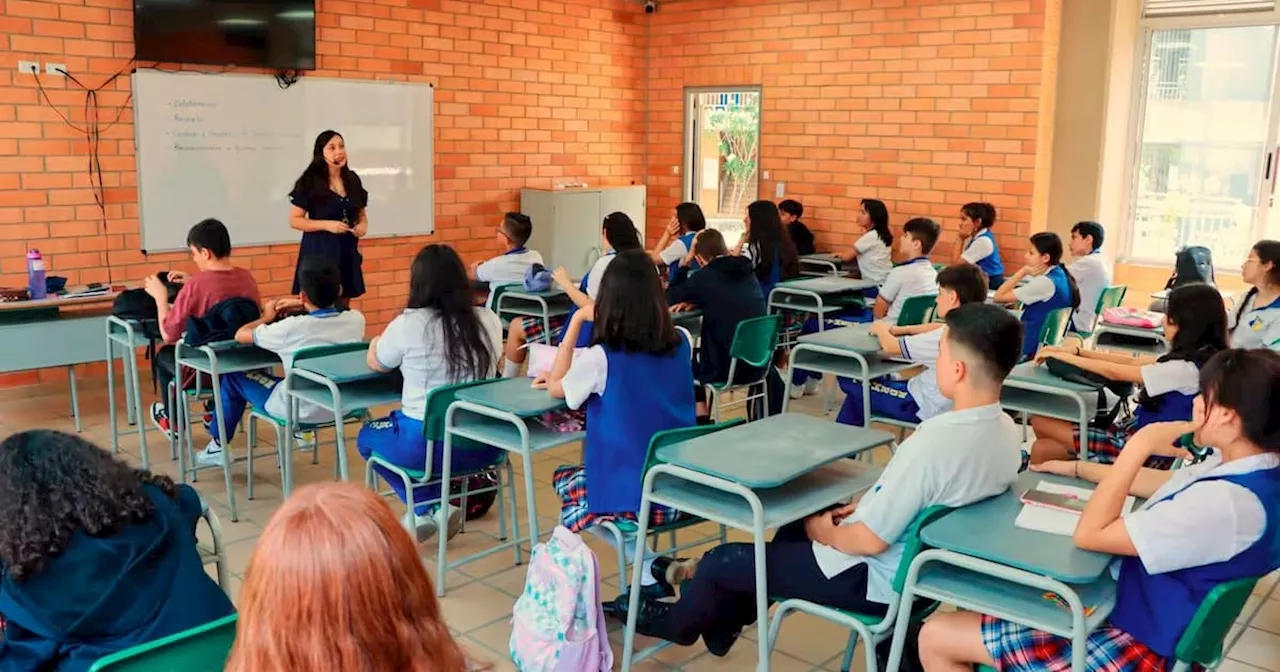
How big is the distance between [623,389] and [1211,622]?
1.66 meters

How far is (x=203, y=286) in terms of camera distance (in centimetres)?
452

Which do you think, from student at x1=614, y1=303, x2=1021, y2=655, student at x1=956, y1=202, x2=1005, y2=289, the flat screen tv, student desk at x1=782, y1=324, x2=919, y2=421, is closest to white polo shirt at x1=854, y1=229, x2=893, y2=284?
student at x1=956, y1=202, x2=1005, y2=289

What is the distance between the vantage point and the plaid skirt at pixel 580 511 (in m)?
3.03

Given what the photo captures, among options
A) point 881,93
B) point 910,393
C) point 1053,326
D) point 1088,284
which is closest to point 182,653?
point 910,393

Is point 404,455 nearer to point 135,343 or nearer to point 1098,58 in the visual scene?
point 135,343

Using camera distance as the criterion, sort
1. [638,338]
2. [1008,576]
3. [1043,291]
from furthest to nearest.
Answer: [1043,291], [638,338], [1008,576]

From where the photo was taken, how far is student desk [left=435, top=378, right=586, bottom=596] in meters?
3.24

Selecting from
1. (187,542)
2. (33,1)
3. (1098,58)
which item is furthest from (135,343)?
(1098,58)

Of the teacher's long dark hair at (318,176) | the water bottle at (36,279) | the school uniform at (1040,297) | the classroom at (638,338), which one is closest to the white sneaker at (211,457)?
the classroom at (638,338)

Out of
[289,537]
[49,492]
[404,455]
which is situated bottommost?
[404,455]

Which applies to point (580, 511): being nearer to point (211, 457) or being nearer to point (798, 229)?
point (211, 457)

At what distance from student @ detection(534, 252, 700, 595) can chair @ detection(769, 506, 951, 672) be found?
656 millimetres

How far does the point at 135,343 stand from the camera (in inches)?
186

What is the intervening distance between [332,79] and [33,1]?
1916mm
